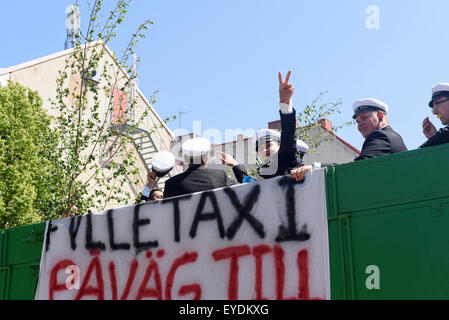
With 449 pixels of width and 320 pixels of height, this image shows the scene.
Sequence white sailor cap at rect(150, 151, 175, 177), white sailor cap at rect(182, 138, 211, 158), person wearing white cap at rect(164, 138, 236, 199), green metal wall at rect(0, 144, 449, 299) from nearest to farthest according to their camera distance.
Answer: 1. green metal wall at rect(0, 144, 449, 299)
2. person wearing white cap at rect(164, 138, 236, 199)
3. white sailor cap at rect(182, 138, 211, 158)
4. white sailor cap at rect(150, 151, 175, 177)

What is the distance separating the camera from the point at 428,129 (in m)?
4.83

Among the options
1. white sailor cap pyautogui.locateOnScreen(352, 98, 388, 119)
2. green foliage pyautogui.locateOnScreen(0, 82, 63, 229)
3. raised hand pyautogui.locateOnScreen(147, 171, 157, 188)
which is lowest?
raised hand pyautogui.locateOnScreen(147, 171, 157, 188)

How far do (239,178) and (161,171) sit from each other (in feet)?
3.23

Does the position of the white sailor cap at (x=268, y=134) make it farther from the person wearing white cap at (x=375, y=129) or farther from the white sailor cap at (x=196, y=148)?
the person wearing white cap at (x=375, y=129)

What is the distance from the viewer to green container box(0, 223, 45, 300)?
18.1 feet

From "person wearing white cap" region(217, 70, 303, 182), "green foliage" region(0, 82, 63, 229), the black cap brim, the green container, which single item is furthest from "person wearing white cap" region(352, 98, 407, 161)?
"green foliage" region(0, 82, 63, 229)

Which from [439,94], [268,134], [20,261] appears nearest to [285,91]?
[268,134]

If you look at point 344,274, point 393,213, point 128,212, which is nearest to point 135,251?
point 128,212

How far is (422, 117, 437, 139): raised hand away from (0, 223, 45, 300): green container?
12.5 ft

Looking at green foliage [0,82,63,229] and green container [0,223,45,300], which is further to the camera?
green foliage [0,82,63,229]

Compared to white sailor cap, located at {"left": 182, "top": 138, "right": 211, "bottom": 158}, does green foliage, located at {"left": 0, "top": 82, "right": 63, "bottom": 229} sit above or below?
above

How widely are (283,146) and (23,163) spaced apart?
458 inches

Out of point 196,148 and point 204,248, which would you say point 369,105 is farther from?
point 204,248

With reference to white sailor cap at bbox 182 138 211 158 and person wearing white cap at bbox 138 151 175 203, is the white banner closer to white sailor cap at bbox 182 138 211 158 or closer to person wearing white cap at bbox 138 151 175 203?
white sailor cap at bbox 182 138 211 158
